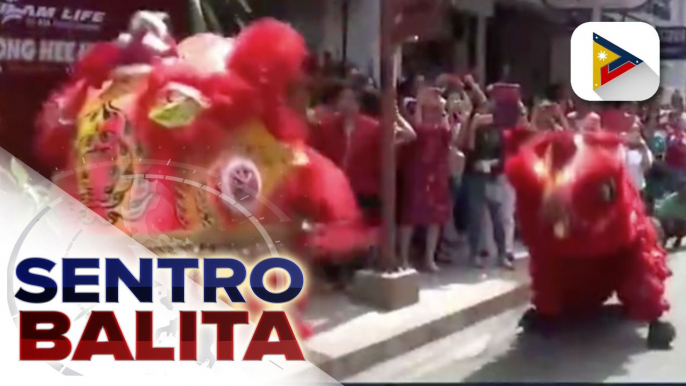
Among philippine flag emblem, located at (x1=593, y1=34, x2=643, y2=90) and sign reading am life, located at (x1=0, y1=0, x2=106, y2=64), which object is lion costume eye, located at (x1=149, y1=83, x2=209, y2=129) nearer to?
sign reading am life, located at (x1=0, y1=0, x2=106, y2=64)

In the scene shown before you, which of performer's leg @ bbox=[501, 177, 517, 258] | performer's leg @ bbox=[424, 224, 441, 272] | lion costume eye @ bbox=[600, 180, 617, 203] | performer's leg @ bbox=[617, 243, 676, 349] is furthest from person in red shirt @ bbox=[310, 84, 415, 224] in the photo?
performer's leg @ bbox=[617, 243, 676, 349]

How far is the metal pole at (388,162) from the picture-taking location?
2.32 meters

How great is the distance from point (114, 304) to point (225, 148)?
23.3 inches

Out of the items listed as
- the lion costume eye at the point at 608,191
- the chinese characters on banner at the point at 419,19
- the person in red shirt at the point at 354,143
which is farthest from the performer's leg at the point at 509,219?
the chinese characters on banner at the point at 419,19

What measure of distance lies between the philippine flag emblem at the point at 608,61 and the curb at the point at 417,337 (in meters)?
0.67

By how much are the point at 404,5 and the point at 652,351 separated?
4.39 ft

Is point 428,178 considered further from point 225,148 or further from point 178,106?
point 178,106

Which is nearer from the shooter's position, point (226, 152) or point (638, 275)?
→ point (226, 152)

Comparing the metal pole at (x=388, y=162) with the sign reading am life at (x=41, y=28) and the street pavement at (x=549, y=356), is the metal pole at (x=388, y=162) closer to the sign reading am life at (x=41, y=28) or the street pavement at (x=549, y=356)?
the street pavement at (x=549, y=356)

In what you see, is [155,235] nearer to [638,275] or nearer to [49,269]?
[49,269]

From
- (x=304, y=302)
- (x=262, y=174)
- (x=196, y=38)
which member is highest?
(x=196, y=38)

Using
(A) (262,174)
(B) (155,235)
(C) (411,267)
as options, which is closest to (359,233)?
(C) (411,267)

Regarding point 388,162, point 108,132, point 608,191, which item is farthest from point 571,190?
point 108,132

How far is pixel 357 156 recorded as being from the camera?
2.36 metres
